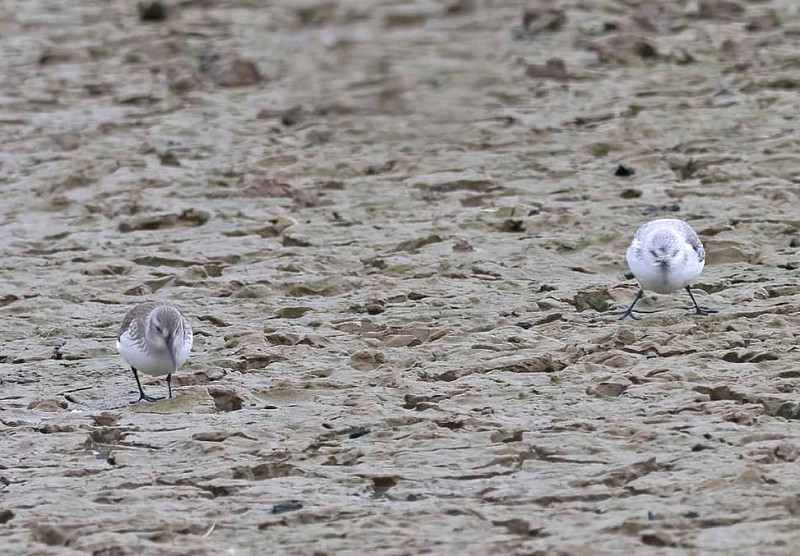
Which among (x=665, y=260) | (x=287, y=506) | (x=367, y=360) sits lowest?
(x=367, y=360)

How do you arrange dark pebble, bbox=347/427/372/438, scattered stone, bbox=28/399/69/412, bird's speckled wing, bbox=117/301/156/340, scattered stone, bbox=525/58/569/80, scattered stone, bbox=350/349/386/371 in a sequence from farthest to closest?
scattered stone, bbox=525/58/569/80, scattered stone, bbox=350/349/386/371, bird's speckled wing, bbox=117/301/156/340, scattered stone, bbox=28/399/69/412, dark pebble, bbox=347/427/372/438

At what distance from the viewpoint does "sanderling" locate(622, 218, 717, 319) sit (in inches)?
392

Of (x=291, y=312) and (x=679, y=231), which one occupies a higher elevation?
(x=679, y=231)

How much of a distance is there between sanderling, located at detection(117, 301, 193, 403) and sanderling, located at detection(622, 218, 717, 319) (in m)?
2.80

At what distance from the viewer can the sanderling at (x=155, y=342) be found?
29.4ft

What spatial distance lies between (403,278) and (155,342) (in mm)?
2646

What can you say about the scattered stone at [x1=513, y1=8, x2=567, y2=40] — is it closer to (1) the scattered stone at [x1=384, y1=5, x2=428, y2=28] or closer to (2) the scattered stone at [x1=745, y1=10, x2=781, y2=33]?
(2) the scattered stone at [x1=745, y1=10, x2=781, y2=33]

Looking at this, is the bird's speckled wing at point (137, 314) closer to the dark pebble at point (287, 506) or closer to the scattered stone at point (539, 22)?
the dark pebble at point (287, 506)

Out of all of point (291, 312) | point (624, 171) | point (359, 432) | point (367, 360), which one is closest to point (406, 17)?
point (624, 171)

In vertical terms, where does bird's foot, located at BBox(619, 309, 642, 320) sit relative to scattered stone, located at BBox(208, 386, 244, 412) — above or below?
below

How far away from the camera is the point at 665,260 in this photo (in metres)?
9.91

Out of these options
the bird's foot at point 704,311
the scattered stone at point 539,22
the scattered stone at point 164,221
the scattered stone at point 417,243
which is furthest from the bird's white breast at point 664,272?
the scattered stone at point 539,22

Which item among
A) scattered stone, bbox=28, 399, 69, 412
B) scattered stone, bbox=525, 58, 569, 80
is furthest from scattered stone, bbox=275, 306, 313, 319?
scattered stone, bbox=525, 58, 569, 80

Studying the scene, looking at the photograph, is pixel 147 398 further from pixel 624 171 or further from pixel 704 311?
pixel 624 171
